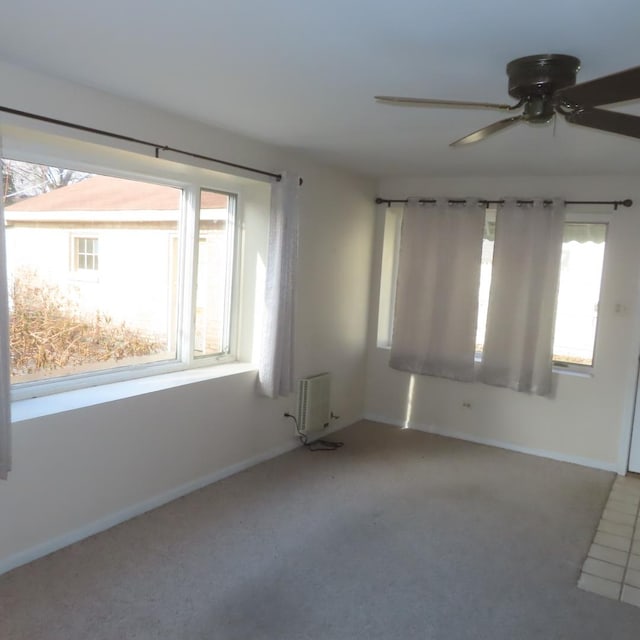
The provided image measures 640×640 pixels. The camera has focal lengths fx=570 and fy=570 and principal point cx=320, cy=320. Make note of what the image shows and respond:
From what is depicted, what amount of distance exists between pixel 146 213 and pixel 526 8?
2.39m

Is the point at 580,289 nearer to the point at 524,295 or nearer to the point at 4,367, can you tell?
the point at 524,295

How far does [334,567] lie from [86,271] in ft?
6.46

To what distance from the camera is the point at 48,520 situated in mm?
2666

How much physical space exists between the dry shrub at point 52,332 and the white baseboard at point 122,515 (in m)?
0.82

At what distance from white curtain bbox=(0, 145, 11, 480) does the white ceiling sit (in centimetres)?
71

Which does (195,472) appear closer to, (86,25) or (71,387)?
(71,387)

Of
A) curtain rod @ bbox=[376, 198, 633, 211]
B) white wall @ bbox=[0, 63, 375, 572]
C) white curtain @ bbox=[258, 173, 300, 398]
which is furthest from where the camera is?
curtain rod @ bbox=[376, 198, 633, 211]

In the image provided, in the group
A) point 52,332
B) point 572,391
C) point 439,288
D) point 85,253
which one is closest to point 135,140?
point 85,253

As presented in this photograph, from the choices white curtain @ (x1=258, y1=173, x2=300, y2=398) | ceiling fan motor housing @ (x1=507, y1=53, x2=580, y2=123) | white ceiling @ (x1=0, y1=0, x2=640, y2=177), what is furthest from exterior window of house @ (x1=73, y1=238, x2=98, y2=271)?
ceiling fan motor housing @ (x1=507, y1=53, x2=580, y2=123)

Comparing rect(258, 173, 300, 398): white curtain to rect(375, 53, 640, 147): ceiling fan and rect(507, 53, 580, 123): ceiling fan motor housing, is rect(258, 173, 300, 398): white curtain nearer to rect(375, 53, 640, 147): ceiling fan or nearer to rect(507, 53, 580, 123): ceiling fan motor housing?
rect(375, 53, 640, 147): ceiling fan

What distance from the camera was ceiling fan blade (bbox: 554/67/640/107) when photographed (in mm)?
1487

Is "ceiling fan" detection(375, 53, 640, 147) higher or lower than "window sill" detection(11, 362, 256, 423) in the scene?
higher

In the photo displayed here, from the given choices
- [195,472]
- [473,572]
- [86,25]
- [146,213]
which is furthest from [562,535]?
[86,25]

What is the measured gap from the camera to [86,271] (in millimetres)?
3039
